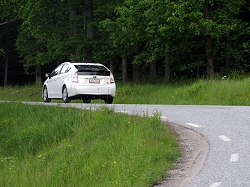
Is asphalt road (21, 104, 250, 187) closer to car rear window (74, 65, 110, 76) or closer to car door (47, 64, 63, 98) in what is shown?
car rear window (74, 65, 110, 76)

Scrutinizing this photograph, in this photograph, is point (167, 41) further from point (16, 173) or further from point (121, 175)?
point (121, 175)

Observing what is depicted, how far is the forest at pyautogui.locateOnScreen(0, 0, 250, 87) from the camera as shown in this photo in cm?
2816

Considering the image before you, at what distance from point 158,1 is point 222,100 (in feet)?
31.7

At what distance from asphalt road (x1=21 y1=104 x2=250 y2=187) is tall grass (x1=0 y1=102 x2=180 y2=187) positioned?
607mm

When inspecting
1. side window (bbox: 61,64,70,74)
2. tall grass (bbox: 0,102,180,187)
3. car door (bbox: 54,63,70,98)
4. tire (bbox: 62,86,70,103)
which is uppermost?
side window (bbox: 61,64,70,74)

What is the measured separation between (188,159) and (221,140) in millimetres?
1695

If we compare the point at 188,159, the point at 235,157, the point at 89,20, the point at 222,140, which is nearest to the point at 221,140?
the point at 222,140

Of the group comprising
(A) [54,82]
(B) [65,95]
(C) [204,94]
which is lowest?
(C) [204,94]

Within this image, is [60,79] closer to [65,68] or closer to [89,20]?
[65,68]

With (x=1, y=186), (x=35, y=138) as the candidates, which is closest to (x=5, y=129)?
(x=35, y=138)

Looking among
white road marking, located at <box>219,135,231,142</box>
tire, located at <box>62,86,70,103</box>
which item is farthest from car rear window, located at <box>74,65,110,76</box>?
white road marking, located at <box>219,135,231,142</box>

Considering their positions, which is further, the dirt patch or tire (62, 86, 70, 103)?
tire (62, 86, 70, 103)

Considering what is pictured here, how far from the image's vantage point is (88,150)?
32.6 feet

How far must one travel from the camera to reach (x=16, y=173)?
9.52m
